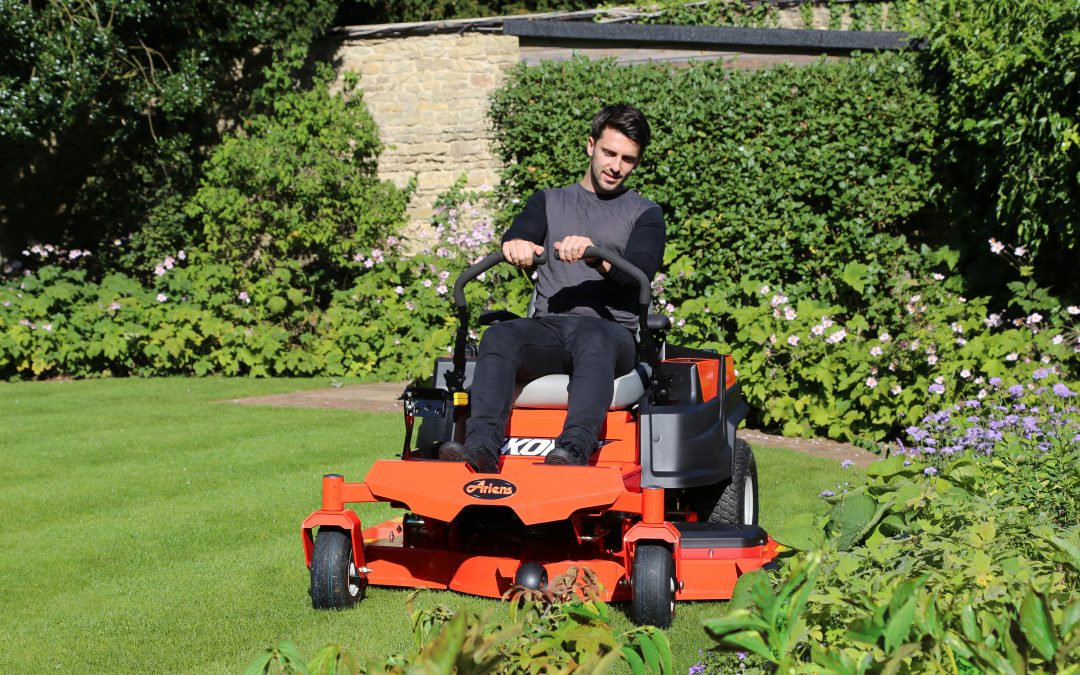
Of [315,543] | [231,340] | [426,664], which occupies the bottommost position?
[231,340]

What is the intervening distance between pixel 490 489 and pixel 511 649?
1.88m

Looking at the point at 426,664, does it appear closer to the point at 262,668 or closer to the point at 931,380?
the point at 262,668

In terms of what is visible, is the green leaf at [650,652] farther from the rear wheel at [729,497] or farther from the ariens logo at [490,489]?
the rear wheel at [729,497]

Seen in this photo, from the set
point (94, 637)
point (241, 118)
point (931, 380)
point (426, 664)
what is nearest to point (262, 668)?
point (426, 664)

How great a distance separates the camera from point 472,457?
3760 mm

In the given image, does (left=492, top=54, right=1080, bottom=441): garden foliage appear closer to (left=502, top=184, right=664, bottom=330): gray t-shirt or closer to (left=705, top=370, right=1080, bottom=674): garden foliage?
(left=705, top=370, right=1080, bottom=674): garden foliage

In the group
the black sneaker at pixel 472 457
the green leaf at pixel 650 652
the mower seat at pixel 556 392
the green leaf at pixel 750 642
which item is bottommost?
the black sneaker at pixel 472 457

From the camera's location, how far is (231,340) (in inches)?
412

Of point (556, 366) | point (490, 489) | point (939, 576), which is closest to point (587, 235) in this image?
point (556, 366)

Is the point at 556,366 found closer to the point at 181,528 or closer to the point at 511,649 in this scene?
the point at 181,528

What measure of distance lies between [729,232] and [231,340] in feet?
14.7

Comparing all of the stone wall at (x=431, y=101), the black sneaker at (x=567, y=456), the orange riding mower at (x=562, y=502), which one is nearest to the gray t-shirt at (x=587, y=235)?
the orange riding mower at (x=562, y=502)

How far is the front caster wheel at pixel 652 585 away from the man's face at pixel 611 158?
163cm

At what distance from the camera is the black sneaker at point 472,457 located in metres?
3.76
